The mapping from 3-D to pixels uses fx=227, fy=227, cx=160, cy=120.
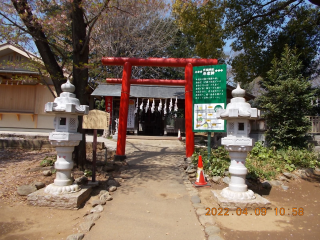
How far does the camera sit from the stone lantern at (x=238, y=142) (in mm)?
4953

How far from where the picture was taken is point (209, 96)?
798cm

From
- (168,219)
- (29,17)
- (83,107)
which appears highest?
(29,17)

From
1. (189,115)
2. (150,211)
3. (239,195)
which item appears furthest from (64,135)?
(189,115)

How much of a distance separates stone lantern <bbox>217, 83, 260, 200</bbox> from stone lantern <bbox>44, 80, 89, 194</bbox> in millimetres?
3357

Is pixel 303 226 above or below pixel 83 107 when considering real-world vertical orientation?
below

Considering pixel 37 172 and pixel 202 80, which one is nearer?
pixel 37 172

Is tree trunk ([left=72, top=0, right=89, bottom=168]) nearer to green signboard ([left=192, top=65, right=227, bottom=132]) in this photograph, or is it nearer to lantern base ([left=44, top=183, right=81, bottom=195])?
lantern base ([left=44, top=183, right=81, bottom=195])

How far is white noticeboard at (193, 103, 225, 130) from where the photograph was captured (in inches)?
307

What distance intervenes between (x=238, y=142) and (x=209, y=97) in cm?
324

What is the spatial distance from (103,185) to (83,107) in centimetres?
238

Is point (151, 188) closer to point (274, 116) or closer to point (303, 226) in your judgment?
point (303, 226)

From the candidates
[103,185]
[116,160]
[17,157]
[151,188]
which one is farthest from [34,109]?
[151,188]

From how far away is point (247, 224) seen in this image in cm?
428

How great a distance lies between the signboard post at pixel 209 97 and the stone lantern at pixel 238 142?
2.53m
